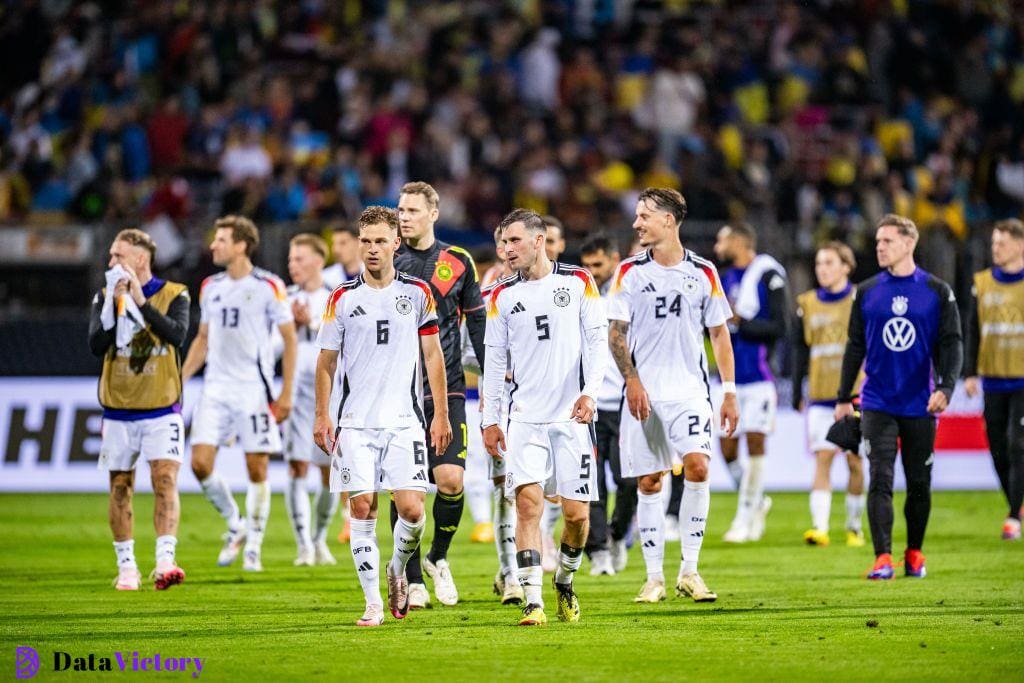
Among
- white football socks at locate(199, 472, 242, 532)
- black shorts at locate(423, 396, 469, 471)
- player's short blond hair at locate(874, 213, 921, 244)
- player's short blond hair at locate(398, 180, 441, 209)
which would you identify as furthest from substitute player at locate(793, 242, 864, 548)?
player's short blond hair at locate(398, 180, 441, 209)

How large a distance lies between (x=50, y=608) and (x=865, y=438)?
5977 millimetres

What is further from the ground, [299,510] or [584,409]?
[584,409]

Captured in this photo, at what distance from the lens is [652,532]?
10.3 meters

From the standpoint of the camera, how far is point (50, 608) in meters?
10.0

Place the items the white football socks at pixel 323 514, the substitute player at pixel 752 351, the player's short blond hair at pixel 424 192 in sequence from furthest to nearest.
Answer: the substitute player at pixel 752 351, the white football socks at pixel 323 514, the player's short blond hair at pixel 424 192

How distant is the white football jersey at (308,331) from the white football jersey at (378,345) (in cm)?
425

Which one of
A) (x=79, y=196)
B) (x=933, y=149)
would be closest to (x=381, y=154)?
(x=79, y=196)

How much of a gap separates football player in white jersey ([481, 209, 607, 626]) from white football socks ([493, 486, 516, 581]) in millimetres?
1261

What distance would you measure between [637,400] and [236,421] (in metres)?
3.87

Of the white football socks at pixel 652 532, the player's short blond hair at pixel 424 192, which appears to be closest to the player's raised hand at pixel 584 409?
the white football socks at pixel 652 532

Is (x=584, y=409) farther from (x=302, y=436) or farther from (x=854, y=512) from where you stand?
(x=854, y=512)

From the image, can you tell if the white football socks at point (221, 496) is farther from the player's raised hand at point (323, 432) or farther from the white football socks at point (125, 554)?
→ the player's raised hand at point (323, 432)

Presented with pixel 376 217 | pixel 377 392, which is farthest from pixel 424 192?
pixel 377 392

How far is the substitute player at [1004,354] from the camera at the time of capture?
13758 mm
